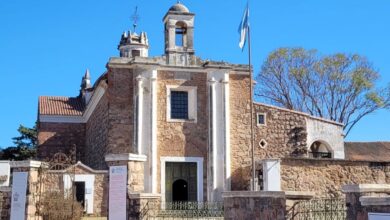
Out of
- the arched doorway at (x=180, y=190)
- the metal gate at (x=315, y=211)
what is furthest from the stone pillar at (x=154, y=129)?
the metal gate at (x=315, y=211)

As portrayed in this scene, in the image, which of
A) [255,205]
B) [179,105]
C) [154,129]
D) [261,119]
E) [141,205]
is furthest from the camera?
[261,119]

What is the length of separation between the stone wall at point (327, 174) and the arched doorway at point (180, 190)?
453cm

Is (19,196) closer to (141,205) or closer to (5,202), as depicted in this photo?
(5,202)

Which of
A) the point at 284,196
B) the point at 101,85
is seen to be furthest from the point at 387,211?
the point at 101,85

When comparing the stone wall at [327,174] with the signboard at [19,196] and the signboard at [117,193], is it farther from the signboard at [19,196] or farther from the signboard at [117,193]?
the signboard at [19,196]

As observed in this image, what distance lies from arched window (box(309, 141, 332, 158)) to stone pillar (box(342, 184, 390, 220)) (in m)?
18.1

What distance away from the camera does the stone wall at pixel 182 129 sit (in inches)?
1002

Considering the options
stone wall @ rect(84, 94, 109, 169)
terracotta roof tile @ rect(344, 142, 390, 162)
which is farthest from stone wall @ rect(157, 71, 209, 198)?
terracotta roof tile @ rect(344, 142, 390, 162)

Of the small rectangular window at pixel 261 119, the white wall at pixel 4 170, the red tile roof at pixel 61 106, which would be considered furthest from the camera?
the red tile roof at pixel 61 106

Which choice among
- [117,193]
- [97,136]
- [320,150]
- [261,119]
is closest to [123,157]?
[117,193]

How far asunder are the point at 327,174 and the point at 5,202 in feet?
47.4

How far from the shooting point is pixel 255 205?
1412cm

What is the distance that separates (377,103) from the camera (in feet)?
138

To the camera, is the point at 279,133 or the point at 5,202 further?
the point at 279,133
